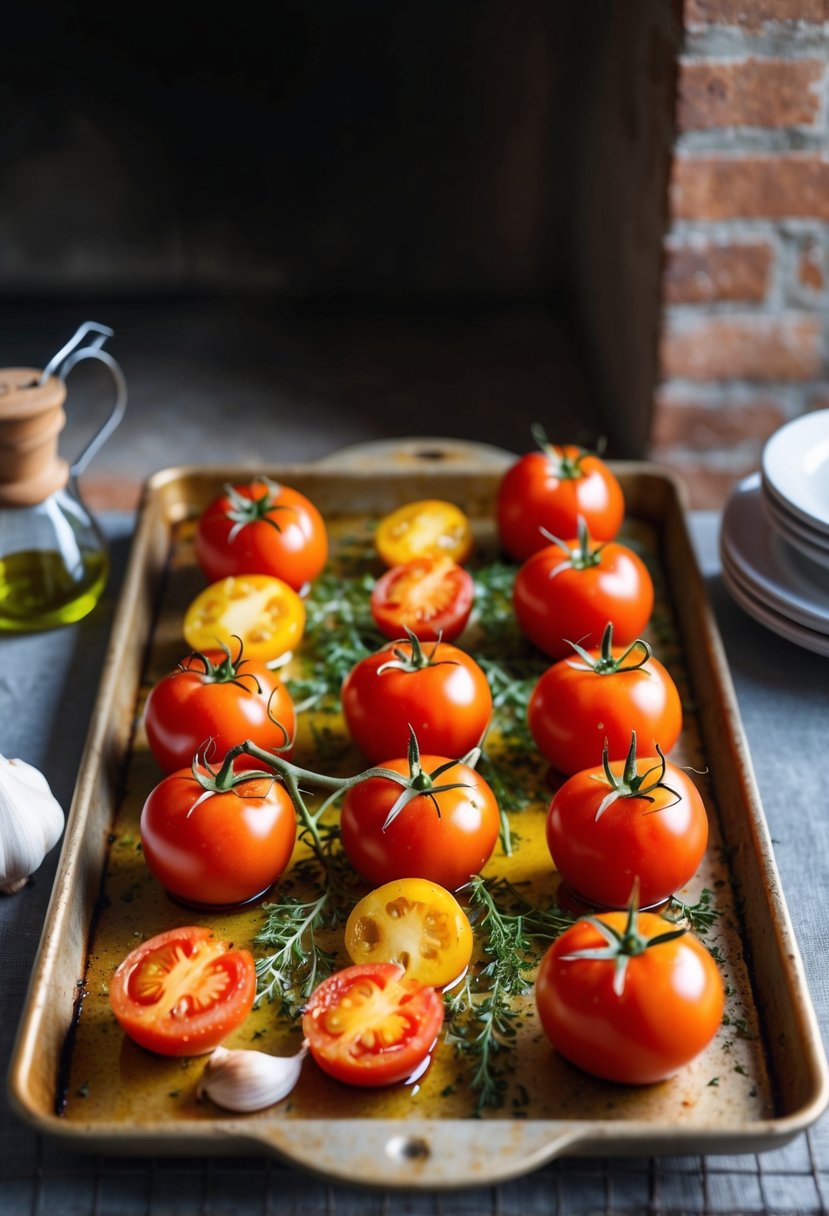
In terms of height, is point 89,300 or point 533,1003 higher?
point 533,1003

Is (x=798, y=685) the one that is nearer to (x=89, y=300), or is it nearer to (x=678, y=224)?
(x=678, y=224)

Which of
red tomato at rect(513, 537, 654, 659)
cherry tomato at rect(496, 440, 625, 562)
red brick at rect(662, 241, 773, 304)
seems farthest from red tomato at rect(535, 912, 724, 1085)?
red brick at rect(662, 241, 773, 304)

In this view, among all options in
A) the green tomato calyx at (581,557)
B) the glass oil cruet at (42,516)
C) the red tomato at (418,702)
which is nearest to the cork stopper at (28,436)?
the glass oil cruet at (42,516)

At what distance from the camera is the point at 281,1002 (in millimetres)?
997

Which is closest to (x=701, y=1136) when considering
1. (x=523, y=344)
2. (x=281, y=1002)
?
(x=281, y=1002)

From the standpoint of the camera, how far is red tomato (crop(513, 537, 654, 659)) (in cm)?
133

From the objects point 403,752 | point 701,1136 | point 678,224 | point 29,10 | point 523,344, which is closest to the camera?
point 701,1136

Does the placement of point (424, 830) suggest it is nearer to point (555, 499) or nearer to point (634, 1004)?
point (634, 1004)

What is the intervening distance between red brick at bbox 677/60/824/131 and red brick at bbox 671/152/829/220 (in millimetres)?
50

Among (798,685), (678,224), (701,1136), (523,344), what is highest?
(678,224)

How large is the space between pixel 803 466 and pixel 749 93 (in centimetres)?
63

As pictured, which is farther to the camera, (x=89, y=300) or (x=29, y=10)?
(x=89, y=300)

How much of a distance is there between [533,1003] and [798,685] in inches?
21.4

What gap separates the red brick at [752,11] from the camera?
5.45 ft
